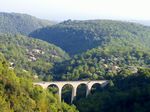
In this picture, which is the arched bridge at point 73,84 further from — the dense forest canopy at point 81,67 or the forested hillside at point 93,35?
the forested hillside at point 93,35

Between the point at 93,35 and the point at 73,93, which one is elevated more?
the point at 93,35

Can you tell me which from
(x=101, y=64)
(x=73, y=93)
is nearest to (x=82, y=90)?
(x=73, y=93)

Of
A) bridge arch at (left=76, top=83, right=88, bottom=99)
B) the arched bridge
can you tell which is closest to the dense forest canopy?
bridge arch at (left=76, top=83, right=88, bottom=99)

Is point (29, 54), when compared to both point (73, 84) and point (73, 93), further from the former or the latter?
point (73, 93)

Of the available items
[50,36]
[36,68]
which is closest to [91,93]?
[36,68]

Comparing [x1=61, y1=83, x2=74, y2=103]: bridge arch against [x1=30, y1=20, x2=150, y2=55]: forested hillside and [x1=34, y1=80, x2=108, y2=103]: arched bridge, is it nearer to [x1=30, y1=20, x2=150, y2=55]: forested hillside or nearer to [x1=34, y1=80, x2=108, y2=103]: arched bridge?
[x1=34, y1=80, x2=108, y2=103]: arched bridge

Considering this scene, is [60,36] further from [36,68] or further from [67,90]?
[67,90]

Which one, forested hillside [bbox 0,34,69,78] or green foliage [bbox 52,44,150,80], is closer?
green foliage [bbox 52,44,150,80]
